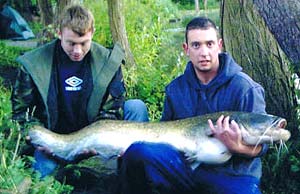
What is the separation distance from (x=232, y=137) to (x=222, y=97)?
1.48ft

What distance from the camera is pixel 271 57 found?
Answer: 19.8 feet

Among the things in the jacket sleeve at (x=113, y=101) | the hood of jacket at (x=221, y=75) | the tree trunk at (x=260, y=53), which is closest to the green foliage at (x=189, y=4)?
the tree trunk at (x=260, y=53)

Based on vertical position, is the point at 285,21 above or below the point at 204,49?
above

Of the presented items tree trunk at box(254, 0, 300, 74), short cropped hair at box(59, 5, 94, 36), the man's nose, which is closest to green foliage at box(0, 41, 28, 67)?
short cropped hair at box(59, 5, 94, 36)

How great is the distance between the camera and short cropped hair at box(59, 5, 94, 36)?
5.11m

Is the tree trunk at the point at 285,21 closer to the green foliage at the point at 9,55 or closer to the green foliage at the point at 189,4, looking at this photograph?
the green foliage at the point at 9,55

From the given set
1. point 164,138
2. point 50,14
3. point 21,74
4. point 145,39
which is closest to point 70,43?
point 21,74

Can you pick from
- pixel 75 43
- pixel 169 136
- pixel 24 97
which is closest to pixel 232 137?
pixel 169 136

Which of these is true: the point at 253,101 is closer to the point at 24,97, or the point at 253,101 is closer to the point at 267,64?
the point at 267,64

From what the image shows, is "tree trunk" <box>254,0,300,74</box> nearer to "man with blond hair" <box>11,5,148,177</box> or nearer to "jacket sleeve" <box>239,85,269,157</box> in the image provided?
"jacket sleeve" <box>239,85,269,157</box>

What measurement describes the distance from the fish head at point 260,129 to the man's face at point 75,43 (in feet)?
4.74

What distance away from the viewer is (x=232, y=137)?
4285 millimetres

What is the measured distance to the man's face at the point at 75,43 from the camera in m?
5.13

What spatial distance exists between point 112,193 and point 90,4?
613cm
